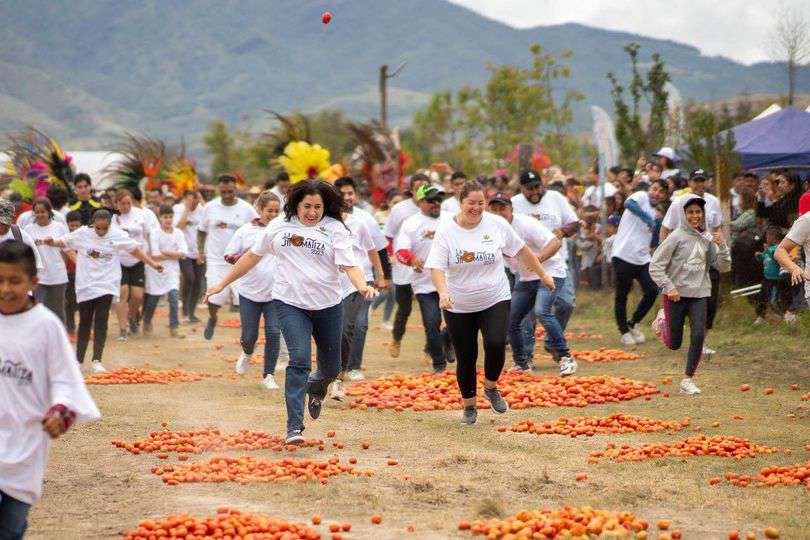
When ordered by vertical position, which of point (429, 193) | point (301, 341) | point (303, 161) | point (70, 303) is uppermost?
point (303, 161)

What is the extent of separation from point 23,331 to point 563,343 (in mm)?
8997

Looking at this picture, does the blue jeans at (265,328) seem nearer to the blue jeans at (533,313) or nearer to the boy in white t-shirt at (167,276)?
the blue jeans at (533,313)

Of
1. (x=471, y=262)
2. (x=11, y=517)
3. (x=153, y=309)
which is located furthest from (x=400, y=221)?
(x=11, y=517)

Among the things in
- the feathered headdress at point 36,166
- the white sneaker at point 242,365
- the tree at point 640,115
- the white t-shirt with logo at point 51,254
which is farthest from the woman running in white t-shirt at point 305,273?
the tree at point 640,115

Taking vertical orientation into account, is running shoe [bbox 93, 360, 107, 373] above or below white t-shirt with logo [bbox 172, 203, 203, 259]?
below

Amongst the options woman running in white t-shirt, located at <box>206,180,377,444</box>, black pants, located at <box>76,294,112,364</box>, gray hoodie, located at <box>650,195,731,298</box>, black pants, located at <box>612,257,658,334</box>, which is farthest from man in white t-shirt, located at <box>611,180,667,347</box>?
woman running in white t-shirt, located at <box>206,180,377,444</box>

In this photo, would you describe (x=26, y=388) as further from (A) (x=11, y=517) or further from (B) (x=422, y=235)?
(B) (x=422, y=235)

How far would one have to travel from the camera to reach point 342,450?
29.0 feet

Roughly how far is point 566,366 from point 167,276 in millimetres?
8313

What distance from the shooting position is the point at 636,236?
1520cm

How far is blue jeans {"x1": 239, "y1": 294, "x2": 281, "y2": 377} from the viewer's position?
40.4 ft

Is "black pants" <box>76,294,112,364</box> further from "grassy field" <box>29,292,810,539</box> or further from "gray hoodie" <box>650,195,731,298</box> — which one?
"gray hoodie" <box>650,195,731,298</box>

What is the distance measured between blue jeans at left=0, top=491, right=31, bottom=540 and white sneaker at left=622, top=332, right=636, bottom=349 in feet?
38.1

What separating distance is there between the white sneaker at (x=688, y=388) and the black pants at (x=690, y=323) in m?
0.07
